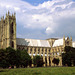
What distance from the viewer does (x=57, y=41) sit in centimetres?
16375

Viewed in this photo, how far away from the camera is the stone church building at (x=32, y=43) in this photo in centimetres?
13212

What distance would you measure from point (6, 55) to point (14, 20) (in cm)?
5911

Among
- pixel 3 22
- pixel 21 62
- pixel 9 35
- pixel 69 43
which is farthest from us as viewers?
pixel 69 43

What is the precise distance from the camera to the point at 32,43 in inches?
6112

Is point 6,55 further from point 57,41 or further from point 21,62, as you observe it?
point 57,41

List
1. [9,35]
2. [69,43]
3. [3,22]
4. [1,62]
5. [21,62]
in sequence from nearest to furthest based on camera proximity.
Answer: [1,62] → [21,62] → [9,35] → [3,22] → [69,43]

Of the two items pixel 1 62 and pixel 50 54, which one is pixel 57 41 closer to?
pixel 50 54

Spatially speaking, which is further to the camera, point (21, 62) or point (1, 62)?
point (21, 62)

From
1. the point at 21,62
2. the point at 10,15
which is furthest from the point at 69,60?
the point at 10,15

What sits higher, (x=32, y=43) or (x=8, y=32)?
(x=8, y=32)

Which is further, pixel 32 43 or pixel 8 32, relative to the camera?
pixel 32 43

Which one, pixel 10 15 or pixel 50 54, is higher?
pixel 10 15

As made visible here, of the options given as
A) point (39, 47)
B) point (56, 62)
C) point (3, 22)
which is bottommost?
point (56, 62)

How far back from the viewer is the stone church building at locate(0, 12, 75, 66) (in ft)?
433
